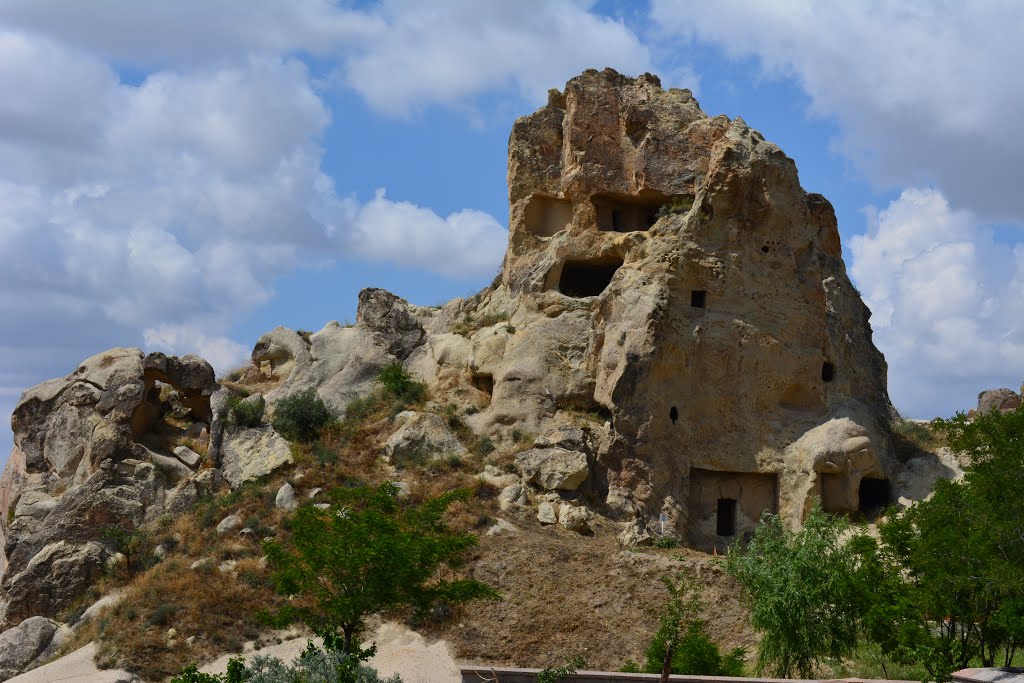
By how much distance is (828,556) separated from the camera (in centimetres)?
1997

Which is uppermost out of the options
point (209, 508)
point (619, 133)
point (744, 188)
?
point (619, 133)

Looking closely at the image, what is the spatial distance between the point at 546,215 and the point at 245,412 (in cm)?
1032

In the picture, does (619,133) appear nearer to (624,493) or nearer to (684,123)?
(684,123)

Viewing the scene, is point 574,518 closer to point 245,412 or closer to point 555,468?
point 555,468

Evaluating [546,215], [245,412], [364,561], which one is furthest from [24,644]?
[546,215]

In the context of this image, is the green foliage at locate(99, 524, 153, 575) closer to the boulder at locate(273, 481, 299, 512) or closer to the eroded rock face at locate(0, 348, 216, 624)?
the eroded rock face at locate(0, 348, 216, 624)

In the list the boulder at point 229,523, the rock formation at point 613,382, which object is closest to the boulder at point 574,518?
the rock formation at point 613,382

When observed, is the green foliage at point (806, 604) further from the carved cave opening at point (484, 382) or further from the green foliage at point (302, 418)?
the green foliage at point (302, 418)

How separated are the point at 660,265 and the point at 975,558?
15.1 m

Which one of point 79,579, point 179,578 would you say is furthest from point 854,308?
point 79,579

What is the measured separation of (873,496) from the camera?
29.7 meters

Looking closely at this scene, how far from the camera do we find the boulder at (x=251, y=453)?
3052 centimetres

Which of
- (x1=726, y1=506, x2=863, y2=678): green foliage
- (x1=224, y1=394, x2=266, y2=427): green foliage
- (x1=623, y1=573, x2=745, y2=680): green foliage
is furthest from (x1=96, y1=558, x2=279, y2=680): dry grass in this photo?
(x1=726, y1=506, x2=863, y2=678): green foliage

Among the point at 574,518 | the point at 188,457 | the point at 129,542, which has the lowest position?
the point at 129,542
